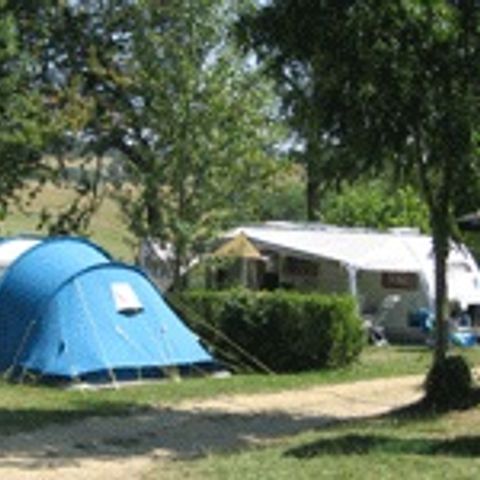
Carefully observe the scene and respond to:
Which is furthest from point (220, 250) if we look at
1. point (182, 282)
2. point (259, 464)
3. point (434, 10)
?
point (259, 464)

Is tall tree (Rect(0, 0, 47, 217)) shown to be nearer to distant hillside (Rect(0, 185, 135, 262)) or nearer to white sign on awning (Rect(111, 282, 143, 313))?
distant hillside (Rect(0, 185, 135, 262))

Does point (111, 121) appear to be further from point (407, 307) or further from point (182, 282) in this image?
point (407, 307)

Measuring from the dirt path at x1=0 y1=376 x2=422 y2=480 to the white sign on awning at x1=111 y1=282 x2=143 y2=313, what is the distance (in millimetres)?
2420

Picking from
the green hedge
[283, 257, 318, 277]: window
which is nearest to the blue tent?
the green hedge

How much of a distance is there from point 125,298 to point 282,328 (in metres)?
3.07

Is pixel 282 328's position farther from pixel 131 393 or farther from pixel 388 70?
pixel 388 70

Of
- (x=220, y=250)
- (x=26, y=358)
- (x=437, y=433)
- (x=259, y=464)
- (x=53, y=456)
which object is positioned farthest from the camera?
(x=220, y=250)

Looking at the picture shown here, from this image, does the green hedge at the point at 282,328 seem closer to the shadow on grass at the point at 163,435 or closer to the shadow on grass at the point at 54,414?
the shadow on grass at the point at 163,435

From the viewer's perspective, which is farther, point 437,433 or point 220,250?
point 220,250

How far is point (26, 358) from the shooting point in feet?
57.2

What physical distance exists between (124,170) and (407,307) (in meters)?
7.46

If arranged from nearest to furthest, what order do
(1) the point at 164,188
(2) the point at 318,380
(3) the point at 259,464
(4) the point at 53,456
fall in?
(3) the point at 259,464, (4) the point at 53,456, (2) the point at 318,380, (1) the point at 164,188

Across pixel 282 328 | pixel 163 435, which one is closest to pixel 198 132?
pixel 282 328

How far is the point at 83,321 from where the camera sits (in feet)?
57.2
